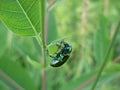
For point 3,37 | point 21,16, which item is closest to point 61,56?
point 21,16

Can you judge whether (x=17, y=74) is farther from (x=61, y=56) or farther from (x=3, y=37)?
(x=61, y=56)

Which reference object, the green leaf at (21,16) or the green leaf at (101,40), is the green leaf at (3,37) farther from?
the green leaf at (21,16)

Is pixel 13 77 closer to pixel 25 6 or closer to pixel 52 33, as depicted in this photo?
pixel 52 33

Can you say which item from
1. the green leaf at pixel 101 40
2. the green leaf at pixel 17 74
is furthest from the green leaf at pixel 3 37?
the green leaf at pixel 101 40

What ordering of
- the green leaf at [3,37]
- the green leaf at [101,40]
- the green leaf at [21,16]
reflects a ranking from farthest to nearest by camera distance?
the green leaf at [101,40]
the green leaf at [3,37]
the green leaf at [21,16]

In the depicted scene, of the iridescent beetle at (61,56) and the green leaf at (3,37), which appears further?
the green leaf at (3,37)

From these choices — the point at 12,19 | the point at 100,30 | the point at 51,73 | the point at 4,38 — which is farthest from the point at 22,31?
the point at 51,73

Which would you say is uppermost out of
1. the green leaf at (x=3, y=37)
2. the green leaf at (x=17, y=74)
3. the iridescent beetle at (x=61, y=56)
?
the green leaf at (x=3, y=37)
